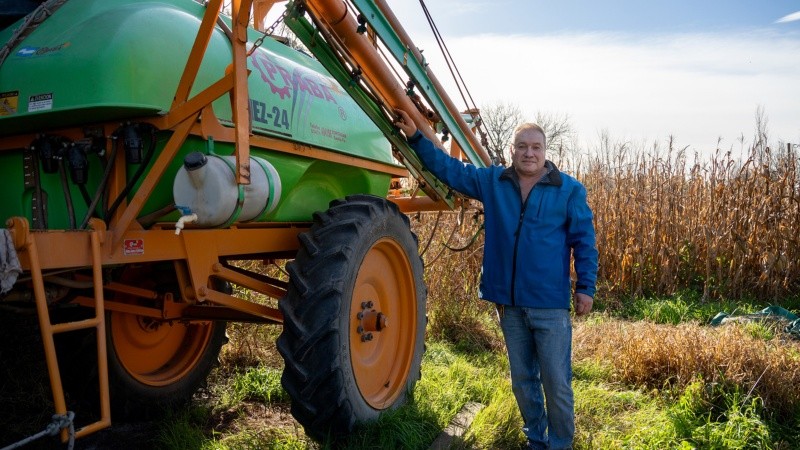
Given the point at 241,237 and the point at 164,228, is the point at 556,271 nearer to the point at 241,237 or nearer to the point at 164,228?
the point at 241,237

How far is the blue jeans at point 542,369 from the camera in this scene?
11.1 ft

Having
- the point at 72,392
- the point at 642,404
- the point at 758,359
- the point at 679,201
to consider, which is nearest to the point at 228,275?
the point at 72,392

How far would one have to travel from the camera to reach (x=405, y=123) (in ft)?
12.5

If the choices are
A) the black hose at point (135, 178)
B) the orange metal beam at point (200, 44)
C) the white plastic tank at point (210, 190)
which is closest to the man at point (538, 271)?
the white plastic tank at point (210, 190)

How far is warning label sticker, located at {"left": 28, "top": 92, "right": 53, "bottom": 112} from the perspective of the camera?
107 inches

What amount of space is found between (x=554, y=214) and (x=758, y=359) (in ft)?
6.46

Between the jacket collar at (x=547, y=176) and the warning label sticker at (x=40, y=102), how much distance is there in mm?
Result: 2081

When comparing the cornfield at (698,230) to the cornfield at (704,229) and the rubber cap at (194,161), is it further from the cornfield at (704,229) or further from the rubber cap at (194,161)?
the rubber cap at (194,161)

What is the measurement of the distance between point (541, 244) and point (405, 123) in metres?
1.01

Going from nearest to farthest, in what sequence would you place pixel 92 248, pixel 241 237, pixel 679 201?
pixel 92 248 < pixel 241 237 < pixel 679 201

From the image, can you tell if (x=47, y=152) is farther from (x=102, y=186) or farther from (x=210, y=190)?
(x=210, y=190)

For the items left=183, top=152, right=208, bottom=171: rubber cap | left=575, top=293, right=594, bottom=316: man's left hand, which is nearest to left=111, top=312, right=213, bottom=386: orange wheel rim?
left=183, top=152, right=208, bottom=171: rubber cap

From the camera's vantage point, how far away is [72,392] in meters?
3.75

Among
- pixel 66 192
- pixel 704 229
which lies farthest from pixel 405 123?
pixel 704 229
